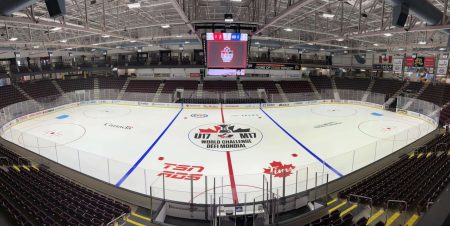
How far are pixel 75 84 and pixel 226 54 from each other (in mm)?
25945

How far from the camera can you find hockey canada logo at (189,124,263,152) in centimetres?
1489

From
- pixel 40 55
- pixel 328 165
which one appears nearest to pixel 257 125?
pixel 328 165

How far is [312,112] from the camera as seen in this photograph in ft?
81.9

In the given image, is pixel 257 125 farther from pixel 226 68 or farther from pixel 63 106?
pixel 63 106

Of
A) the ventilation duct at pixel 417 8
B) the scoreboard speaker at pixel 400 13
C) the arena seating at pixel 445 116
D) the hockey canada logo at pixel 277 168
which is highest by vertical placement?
the ventilation duct at pixel 417 8

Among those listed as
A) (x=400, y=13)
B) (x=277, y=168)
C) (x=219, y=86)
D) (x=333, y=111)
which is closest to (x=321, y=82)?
(x=333, y=111)

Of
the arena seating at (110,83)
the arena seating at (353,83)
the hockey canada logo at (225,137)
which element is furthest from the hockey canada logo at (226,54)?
the arena seating at (353,83)

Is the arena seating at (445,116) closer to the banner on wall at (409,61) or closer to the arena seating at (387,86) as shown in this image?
the banner on wall at (409,61)

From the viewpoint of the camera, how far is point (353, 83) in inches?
1351

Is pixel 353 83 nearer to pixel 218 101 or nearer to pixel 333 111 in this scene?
pixel 333 111

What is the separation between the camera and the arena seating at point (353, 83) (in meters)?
33.2

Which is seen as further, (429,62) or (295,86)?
(295,86)

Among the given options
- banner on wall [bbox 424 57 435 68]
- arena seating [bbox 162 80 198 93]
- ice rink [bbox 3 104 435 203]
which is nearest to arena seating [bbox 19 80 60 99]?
ice rink [bbox 3 104 435 203]

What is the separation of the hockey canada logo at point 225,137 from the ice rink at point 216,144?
0.06 m
